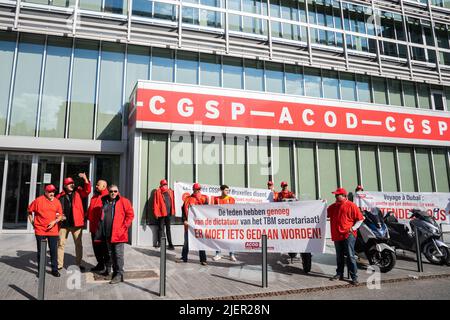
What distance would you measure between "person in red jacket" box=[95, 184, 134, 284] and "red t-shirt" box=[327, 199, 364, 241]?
412 centimetres

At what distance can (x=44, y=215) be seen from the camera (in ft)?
20.2

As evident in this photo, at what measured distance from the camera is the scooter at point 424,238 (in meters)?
7.38

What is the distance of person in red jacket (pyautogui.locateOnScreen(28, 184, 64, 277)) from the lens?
612cm

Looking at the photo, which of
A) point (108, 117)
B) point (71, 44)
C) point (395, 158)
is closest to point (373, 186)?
point (395, 158)

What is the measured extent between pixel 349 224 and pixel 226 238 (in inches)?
104

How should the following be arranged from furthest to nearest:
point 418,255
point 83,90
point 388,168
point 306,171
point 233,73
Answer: point 233,73, point 388,168, point 306,171, point 83,90, point 418,255

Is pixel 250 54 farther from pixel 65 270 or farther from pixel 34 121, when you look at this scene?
pixel 65 270

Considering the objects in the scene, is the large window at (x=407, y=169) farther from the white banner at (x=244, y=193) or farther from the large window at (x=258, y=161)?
the white banner at (x=244, y=193)

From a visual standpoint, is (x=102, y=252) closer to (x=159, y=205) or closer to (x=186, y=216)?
(x=186, y=216)

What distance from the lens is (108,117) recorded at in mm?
12359

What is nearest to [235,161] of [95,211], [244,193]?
[244,193]

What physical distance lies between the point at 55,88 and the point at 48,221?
7875 millimetres

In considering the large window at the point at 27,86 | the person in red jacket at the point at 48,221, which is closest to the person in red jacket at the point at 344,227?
the person in red jacket at the point at 48,221

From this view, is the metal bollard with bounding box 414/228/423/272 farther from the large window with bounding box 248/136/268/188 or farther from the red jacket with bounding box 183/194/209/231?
the large window with bounding box 248/136/268/188
